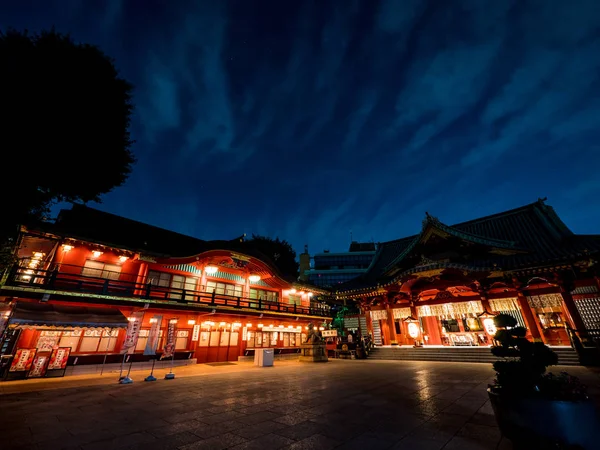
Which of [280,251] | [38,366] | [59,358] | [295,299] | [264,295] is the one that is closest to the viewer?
[38,366]

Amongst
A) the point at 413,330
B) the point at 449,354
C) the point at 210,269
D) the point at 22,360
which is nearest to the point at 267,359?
the point at 210,269

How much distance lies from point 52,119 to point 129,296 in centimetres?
925

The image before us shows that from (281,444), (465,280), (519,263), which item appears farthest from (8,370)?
(519,263)

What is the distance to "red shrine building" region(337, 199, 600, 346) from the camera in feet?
38.9

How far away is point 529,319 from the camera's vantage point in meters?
12.7

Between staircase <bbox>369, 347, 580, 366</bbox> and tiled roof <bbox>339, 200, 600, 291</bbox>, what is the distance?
13.4ft

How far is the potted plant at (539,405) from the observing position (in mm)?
2764

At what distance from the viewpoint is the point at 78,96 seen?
888cm

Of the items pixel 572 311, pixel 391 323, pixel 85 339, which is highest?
pixel 572 311

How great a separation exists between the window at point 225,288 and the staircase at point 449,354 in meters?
11.3

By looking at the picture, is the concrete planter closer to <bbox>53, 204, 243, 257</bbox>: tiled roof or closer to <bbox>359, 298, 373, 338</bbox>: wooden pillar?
<bbox>53, 204, 243, 257</bbox>: tiled roof

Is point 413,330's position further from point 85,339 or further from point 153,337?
point 85,339

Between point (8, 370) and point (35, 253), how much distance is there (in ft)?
24.7

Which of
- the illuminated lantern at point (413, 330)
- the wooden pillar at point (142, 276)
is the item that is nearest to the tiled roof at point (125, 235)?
the wooden pillar at point (142, 276)
